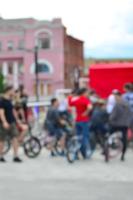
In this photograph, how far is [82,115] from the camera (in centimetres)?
1371

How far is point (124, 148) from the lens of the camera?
540 inches

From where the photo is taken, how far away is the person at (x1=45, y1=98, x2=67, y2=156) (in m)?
14.6

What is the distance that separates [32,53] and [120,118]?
70.1m

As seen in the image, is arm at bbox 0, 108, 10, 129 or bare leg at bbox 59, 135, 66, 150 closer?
arm at bbox 0, 108, 10, 129

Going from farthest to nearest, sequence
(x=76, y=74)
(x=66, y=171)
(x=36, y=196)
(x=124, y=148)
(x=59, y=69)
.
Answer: (x=76, y=74) → (x=59, y=69) → (x=124, y=148) → (x=66, y=171) → (x=36, y=196)

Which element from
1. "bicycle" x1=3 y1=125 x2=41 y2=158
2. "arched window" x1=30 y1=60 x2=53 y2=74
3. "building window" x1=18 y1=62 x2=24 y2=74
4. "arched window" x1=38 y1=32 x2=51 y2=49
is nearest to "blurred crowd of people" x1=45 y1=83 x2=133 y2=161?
"bicycle" x1=3 y1=125 x2=41 y2=158

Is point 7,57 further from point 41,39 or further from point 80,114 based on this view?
point 80,114

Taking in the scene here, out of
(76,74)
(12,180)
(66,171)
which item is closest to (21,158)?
(66,171)

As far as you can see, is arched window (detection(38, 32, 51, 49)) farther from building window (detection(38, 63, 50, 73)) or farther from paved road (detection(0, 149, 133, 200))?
paved road (detection(0, 149, 133, 200))

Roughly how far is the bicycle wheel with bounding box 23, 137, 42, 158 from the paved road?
0.43 meters

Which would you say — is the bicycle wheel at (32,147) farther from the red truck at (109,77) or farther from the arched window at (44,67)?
the arched window at (44,67)

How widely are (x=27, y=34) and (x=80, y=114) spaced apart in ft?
238

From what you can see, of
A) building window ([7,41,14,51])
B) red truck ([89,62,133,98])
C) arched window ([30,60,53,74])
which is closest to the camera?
red truck ([89,62,133,98])

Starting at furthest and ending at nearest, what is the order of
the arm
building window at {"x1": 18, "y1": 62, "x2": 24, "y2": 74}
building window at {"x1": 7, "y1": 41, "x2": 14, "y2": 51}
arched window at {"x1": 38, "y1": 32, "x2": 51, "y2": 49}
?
building window at {"x1": 7, "y1": 41, "x2": 14, "y2": 51}, building window at {"x1": 18, "y1": 62, "x2": 24, "y2": 74}, arched window at {"x1": 38, "y1": 32, "x2": 51, "y2": 49}, the arm
